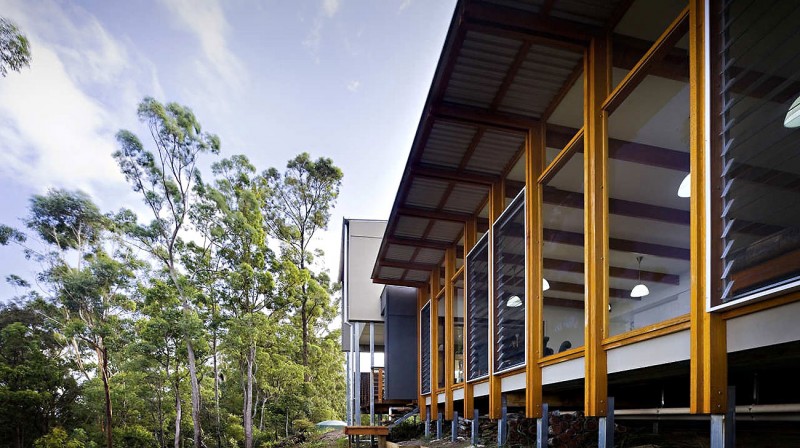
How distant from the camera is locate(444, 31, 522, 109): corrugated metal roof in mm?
5848

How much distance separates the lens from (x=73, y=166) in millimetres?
34969

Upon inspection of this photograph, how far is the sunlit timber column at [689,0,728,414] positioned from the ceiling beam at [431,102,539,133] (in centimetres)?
326

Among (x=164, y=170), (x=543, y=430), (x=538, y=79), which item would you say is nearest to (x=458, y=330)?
(x=543, y=430)

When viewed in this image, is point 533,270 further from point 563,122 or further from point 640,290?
point 640,290

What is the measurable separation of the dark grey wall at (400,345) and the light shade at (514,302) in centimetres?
902

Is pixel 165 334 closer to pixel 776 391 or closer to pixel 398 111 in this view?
pixel 398 111

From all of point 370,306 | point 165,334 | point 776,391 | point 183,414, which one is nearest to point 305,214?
point 165,334

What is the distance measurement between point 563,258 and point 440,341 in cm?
672

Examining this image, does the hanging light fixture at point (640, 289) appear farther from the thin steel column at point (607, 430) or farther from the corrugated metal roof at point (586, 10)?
the corrugated metal roof at point (586, 10)

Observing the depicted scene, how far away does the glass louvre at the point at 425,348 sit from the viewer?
13.6 m

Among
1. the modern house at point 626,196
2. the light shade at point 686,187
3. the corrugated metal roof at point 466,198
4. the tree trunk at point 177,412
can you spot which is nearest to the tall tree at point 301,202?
the tree trunk at point 177,412

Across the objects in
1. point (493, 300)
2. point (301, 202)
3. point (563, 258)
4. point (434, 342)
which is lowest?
point (434, 342)

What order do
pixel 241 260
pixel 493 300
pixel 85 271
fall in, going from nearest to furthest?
pixel 493 300 < pixel 241 260 < pixel 85 271

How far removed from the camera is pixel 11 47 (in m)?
12.2
